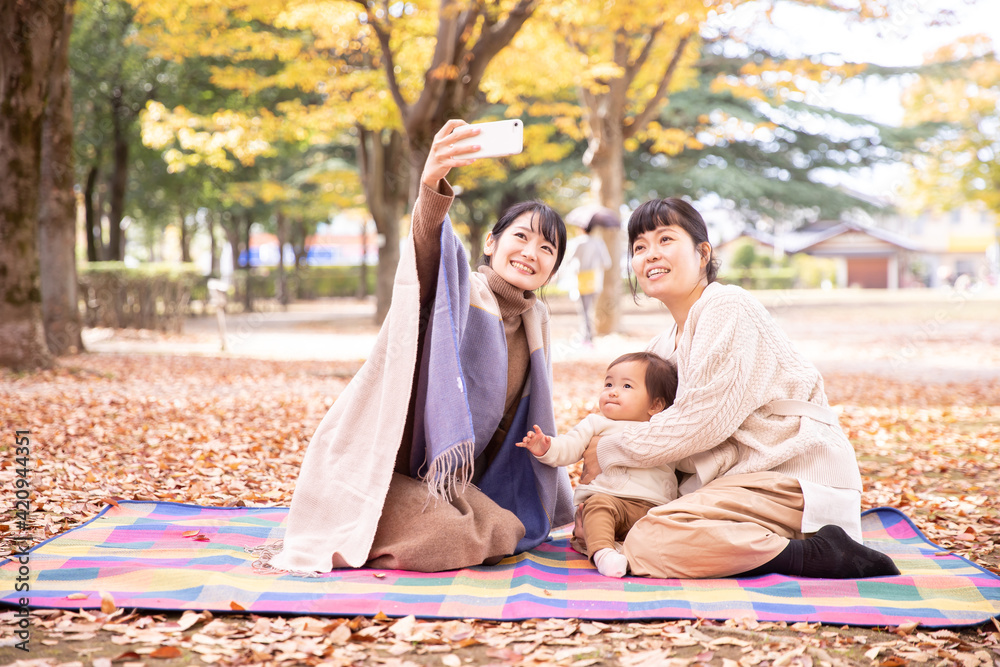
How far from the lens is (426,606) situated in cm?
264

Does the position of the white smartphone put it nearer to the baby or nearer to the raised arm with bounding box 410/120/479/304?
the raised arm with bounding box 410/120/479/304

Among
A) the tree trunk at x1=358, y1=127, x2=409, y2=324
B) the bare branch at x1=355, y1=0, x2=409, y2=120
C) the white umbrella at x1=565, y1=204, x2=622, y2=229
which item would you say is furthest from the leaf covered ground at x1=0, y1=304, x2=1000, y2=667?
the tree trunk at x1=358, y1=127, x2=409, y2=324

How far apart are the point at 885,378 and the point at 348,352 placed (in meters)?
7.52

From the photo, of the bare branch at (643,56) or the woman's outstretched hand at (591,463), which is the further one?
the bare branch at (643,56)

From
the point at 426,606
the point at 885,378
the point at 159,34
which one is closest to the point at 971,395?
the point at 885,378

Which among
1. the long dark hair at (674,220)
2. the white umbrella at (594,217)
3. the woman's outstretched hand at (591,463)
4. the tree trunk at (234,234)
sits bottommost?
the woman's outstretched hand at (591,463)

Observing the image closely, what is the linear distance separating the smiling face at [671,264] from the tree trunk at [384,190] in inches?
503

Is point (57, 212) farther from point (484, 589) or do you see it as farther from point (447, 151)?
point (484, 589)

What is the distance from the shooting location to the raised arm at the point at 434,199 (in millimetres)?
2793

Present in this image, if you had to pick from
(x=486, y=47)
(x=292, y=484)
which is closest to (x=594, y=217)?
(x=486, y=47)

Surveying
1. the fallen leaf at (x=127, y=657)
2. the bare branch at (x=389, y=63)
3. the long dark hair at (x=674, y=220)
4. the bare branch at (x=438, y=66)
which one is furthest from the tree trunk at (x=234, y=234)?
the fallen leaf at (x=127, y=657)

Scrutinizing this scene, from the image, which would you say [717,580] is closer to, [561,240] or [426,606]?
[426,606]

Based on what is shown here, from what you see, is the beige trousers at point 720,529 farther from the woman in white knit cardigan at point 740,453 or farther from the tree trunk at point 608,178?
the tree trunk at point 608,178

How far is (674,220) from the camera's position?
124 inches
